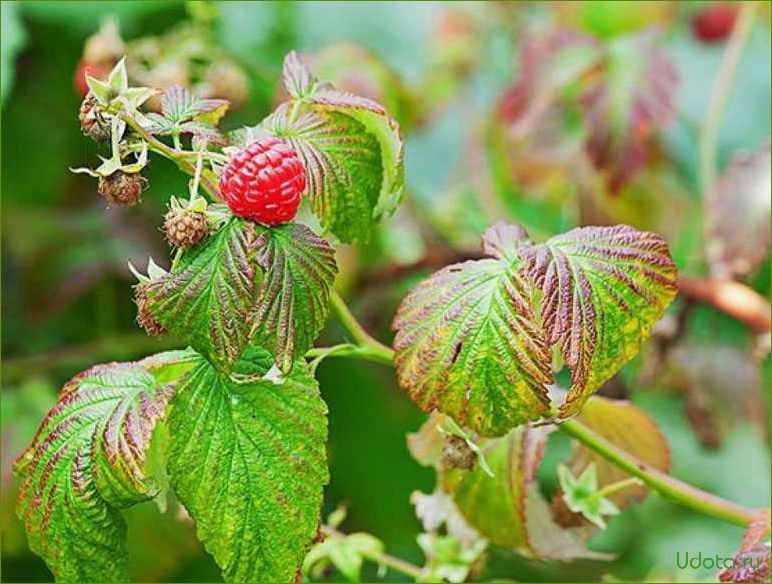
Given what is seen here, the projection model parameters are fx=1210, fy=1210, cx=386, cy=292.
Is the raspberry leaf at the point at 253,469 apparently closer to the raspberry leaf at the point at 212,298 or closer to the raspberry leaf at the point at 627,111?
the raspberry leaf at the point at 212,298

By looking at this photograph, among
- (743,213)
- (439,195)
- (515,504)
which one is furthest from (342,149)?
(439,195)

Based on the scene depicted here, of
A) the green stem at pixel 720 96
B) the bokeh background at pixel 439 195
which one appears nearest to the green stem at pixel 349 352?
the bokeh background at pixel 439 195

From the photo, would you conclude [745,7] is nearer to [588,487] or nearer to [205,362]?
[588,487]

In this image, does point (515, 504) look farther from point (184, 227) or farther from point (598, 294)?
point (184, 227)

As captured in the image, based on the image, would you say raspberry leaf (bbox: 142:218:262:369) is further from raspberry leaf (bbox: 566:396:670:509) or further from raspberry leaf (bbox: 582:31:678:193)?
raspberry leaf (bbox: 582:31:678:193)

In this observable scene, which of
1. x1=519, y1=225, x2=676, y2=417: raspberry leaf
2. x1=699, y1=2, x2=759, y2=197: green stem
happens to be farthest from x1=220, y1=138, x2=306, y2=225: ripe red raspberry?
x1=699, y1=2, x2=759, y2=197: green stem
